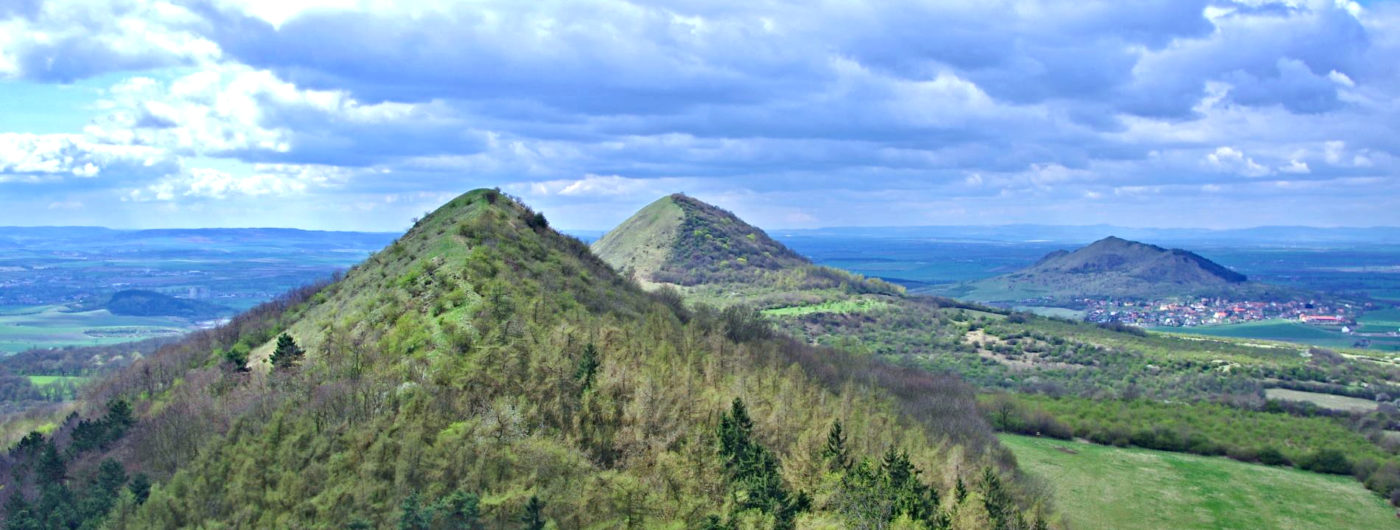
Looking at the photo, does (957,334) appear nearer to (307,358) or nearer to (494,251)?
(494,251)

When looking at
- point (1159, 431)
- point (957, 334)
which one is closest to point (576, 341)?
point (1159, 431)

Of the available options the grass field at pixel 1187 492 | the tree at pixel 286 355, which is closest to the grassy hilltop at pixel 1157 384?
the grass field at pixel 1187 492

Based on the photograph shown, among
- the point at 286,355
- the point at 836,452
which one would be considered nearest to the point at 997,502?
the point at 836,452

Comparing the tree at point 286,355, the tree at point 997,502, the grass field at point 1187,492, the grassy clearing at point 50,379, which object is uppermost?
the tree at point 286,355

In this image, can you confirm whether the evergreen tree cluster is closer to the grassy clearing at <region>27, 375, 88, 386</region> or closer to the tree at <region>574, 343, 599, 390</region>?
the tree at <region>574, 343, 599, 390</region>

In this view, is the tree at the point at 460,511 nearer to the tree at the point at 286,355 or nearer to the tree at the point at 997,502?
the tree at the point at 286,355

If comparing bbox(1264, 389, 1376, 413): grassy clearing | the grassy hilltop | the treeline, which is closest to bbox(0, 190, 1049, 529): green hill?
the treeline
